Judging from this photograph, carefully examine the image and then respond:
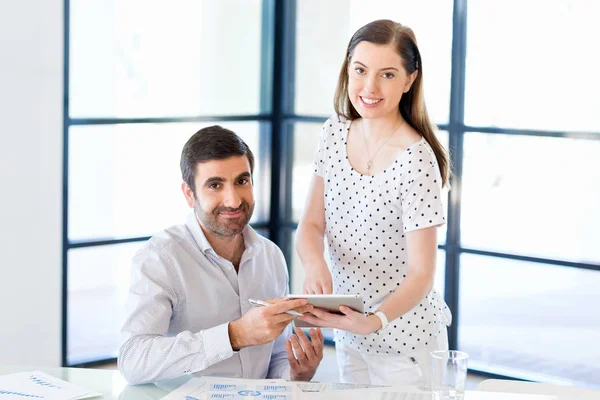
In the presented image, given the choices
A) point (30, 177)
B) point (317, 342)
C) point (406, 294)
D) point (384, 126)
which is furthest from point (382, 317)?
point (30, 177)

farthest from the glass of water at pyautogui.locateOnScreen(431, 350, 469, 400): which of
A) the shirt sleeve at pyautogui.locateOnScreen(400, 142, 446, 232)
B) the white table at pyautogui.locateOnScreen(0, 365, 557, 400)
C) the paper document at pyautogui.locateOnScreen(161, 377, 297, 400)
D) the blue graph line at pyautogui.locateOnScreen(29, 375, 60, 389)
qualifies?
the blue graph line at pyautogui.locateOnScreen(29, 375, 60, 389)

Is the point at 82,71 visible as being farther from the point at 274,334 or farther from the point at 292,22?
the point at 274,334

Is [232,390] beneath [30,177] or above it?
beneath

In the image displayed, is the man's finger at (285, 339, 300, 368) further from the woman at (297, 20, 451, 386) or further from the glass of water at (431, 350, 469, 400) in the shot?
the glass of water at (431, 350, 469, 400)

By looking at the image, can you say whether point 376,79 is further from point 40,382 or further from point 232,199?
point 40,382

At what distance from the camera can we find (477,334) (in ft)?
15.5

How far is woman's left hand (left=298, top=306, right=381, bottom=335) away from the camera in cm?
229

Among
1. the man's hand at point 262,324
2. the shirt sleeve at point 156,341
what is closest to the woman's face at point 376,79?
the man's hand at point 262,324

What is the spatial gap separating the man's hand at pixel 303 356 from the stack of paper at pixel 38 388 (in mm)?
537

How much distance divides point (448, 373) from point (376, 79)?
89 cm

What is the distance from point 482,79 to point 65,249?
2268 millimetres

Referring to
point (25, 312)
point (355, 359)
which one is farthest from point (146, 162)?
point (355, 359)

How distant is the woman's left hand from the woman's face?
56 cm

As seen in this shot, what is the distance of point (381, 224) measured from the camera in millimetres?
2512
